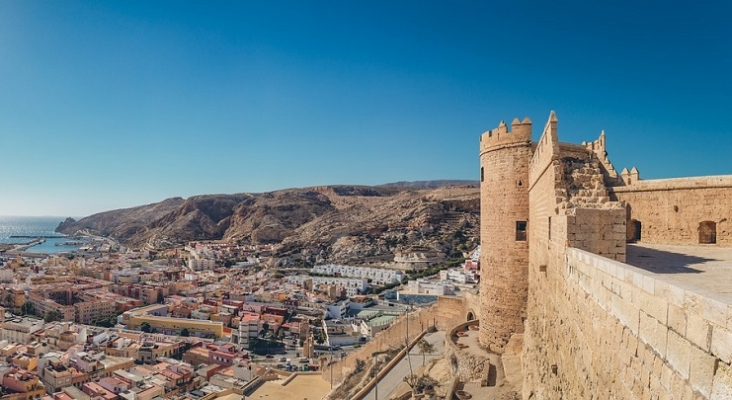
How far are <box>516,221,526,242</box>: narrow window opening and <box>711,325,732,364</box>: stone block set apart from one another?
768cm

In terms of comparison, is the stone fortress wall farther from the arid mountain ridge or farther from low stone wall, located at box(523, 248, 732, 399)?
the arid mountain ridge

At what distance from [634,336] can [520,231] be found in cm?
693

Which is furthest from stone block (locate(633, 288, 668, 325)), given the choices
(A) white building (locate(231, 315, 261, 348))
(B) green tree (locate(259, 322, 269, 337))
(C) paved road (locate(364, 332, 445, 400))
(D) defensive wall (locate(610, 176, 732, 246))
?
(B) green tree (locate(259, 322, 269, 337))

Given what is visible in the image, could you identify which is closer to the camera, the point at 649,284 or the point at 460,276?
the point at 649,284

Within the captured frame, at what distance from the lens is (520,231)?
30.5 ft

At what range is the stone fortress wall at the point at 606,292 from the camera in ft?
6.37

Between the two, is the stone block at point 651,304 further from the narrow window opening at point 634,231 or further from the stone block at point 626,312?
the narrow window opening at point 634,231

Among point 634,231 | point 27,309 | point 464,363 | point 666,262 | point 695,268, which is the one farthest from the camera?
point 27,309

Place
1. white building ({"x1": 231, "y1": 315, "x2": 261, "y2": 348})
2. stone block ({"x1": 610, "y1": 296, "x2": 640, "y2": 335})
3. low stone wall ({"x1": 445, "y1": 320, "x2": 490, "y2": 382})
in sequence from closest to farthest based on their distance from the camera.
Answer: stone block ({"x1": 610, "y1": 296, "x2": 640, "y2": 335}) → low stone wall ({"x1": 445, "y1": 320, "x2": 490, "y2": 382}) → white building ({"x1": 231, "y1": 315, "x2": 261, "y2": 348})

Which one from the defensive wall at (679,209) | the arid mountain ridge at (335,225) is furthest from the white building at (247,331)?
the defensive wall at (679,209)

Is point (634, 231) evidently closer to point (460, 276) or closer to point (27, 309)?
point (460, 276)

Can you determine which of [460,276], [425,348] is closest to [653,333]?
[425,348]

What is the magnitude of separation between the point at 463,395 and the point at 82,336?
3392 centimetres

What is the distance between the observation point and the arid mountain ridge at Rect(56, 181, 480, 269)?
64.4 m
